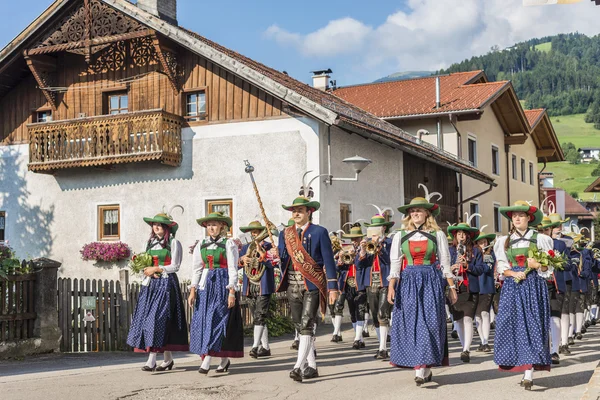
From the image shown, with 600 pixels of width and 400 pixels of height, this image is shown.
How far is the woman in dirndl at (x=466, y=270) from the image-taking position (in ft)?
39.4

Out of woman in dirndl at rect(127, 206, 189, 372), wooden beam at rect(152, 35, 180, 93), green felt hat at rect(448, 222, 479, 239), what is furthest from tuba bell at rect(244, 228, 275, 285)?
wooden beam at rect(152, 35, 180, 93)

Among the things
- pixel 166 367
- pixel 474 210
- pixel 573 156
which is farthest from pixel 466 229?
pixel 573 156

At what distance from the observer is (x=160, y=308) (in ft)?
33.9

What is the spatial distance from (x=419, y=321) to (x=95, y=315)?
236 inches

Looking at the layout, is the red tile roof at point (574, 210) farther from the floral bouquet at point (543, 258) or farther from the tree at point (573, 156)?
the tree at point (573, 156)

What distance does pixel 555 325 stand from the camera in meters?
10.8

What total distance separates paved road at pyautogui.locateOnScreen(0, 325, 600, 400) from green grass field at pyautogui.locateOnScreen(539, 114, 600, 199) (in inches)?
3927

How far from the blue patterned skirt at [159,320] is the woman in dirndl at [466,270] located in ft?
13.1

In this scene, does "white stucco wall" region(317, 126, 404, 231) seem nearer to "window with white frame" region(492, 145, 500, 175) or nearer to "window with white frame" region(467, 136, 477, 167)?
"window with white frame" region(467, 136, 477, 167)

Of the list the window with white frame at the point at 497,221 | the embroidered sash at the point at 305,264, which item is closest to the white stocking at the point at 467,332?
the embroidered sash at the point at 305,264

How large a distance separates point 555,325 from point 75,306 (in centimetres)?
710

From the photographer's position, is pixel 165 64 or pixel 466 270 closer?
pixel 466 270

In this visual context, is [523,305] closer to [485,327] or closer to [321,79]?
[485,327]

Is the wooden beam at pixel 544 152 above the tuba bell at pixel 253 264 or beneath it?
above
